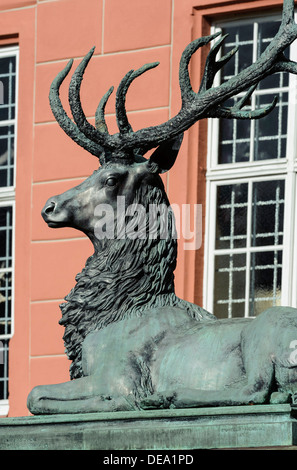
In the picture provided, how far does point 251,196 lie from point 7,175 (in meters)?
2.39

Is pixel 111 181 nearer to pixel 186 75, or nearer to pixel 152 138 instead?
pixel 152 138

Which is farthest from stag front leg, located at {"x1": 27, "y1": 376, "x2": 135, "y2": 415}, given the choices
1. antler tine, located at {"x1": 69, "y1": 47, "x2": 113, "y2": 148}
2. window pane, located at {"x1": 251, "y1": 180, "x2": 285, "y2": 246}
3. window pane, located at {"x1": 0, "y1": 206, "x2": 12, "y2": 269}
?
window pane, located at {"x1": 0, "y1": 206, "x2": 12, "y2": 269}

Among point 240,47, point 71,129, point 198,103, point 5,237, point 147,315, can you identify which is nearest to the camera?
point 147,315

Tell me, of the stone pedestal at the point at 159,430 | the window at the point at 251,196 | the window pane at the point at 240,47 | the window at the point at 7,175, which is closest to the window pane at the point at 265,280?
the window at the point at 251,196

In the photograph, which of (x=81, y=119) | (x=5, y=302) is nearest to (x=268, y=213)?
(x=5, y=302)

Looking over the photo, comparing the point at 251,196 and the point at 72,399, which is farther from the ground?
the point at 251,196

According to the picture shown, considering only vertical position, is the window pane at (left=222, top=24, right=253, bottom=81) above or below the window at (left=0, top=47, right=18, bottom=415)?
above

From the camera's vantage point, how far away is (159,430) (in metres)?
7.53

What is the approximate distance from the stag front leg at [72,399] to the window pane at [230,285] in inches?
195

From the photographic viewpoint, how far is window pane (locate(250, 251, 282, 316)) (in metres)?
12.9

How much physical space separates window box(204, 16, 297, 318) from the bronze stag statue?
431 cm

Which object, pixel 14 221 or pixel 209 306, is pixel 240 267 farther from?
pixel 14 221

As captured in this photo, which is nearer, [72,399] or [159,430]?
[159,430]

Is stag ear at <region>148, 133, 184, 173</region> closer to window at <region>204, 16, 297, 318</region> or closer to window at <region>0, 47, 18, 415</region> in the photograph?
window at <region>204, 16, 297, 318</region>
